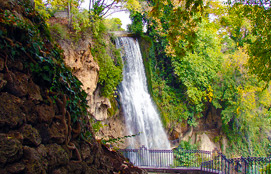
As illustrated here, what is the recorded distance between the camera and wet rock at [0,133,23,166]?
6.59 feet

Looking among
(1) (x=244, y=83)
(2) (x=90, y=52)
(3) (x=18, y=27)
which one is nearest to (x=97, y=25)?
(2) (x=90, y=52)

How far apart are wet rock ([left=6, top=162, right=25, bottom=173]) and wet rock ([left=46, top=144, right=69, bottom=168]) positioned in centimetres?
44

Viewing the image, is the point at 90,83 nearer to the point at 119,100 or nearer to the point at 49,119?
the point at 119,100

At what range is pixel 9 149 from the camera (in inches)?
81.1

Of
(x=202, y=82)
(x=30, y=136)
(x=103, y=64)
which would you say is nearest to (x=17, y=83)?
(x=30, y=136)

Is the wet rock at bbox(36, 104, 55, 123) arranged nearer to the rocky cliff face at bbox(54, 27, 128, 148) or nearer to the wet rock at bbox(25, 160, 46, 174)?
the wet rock at bbox(25, 160, 46, 174)

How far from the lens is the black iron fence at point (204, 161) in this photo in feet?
29.4

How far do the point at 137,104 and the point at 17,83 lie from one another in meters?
13.4

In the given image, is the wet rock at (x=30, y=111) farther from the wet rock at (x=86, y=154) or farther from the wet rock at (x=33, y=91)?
the wet rock at (x=86, y=154)

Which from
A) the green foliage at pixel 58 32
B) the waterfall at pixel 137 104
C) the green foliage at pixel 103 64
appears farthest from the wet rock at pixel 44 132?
the waterfall at pixel 137 104

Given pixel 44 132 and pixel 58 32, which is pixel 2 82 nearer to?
pixel 44 132

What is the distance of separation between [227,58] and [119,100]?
13688mm

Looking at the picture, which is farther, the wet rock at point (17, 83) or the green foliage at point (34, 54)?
the green foliage at point (34, 54)

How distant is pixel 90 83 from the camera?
11.2 m
